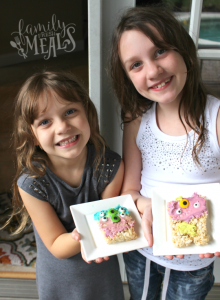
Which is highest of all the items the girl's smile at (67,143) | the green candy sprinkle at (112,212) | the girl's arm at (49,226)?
the girl's smile at (67,143)

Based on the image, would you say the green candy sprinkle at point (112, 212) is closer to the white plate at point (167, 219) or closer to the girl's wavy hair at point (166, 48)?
the white plate at point (167, 219)

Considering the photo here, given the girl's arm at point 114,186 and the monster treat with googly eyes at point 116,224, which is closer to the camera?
the monster treat with googly eyes at point 116,224

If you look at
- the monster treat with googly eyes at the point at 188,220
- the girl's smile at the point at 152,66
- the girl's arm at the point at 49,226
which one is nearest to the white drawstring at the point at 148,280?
the monster treat with googly eyes at the point at 188,220

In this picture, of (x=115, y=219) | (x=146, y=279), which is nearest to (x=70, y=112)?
(x=115, y=219)

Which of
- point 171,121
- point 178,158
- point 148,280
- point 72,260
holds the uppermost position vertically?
point 171,121

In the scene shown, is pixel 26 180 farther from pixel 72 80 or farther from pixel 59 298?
pixel 59 298

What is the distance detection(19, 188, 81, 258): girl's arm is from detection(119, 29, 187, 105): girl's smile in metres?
0.61

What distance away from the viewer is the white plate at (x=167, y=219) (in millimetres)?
971

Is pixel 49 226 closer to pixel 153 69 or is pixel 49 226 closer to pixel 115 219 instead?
pixel 115 219

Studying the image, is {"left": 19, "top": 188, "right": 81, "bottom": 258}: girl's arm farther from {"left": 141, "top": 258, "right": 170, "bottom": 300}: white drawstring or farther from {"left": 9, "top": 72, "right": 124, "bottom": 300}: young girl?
{"left": 141, "top": 258, "right": 170, "bottom": 300}: white drawstring

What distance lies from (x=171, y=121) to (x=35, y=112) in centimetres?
55

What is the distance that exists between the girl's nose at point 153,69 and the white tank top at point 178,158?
0.81 ft

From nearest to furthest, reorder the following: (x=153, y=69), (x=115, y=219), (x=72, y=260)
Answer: (x=153, y=69)
(x=115, y=219)
(x=72, y=260)

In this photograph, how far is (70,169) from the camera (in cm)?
114
